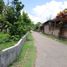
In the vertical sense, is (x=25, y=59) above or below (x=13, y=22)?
below

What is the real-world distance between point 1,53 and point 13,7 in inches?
1202

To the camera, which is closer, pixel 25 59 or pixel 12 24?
pixel 25 59

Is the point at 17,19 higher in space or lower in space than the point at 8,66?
higher

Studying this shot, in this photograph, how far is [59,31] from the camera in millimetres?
47469

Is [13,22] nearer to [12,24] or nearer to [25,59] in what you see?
[12,24]

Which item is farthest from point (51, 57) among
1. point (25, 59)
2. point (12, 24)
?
point (12, 24)

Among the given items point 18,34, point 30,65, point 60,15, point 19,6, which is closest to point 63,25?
point 60,15

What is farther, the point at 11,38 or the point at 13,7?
the point at 13,7

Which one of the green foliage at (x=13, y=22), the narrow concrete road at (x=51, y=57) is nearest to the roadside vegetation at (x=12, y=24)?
the green foliage at (x=13, y=22)

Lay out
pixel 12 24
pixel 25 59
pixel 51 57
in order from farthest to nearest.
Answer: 1. pixel 12 24
2. pixel 51 57
3. pixel 25 59

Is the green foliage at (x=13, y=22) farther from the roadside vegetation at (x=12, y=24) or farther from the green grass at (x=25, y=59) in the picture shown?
the green grass at (x=25, y=59)

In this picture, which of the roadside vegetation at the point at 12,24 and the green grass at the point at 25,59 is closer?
the green grass at the point at 25,59

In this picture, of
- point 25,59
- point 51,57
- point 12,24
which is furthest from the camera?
point 12,24

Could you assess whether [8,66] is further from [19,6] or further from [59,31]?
[59,31]
